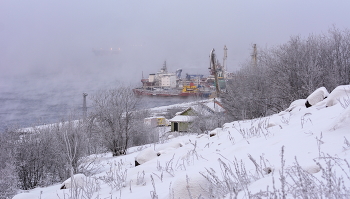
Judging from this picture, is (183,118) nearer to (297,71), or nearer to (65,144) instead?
(297,71)

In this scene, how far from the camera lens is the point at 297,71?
51.9 ft

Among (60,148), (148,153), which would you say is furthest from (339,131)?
(60,148)

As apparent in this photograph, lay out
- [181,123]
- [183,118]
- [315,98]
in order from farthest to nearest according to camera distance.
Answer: [183,118]
[181,123]
[315,98]

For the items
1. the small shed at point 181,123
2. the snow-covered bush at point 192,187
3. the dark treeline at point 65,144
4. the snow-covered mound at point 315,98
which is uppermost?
the snow-covered mound at point 315,98

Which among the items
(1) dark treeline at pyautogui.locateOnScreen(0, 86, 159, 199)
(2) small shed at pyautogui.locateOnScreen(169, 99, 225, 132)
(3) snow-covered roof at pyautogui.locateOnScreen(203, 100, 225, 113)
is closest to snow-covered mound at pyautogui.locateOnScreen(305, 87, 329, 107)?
(1) dark treeline at pyautogui.locateOnScreen(0, 86, 159, 199)

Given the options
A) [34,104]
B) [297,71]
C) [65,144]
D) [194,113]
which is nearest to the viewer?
[65,144]

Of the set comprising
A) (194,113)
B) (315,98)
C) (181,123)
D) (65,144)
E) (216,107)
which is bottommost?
(181,123)

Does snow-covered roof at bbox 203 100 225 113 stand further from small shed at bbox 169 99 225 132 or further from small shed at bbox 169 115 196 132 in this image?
small shed at bbox 169 115 196 132

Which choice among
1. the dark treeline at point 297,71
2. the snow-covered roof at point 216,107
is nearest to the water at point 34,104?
the snow-covered roof at point 216,107

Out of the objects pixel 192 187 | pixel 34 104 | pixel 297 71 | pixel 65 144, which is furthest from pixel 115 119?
pixel 34 104

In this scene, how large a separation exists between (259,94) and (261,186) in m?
17.7

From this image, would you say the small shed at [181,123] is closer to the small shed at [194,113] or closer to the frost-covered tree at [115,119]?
the small shed at [194,113]

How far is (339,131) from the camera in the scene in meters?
2.97

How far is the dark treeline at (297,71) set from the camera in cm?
1499
